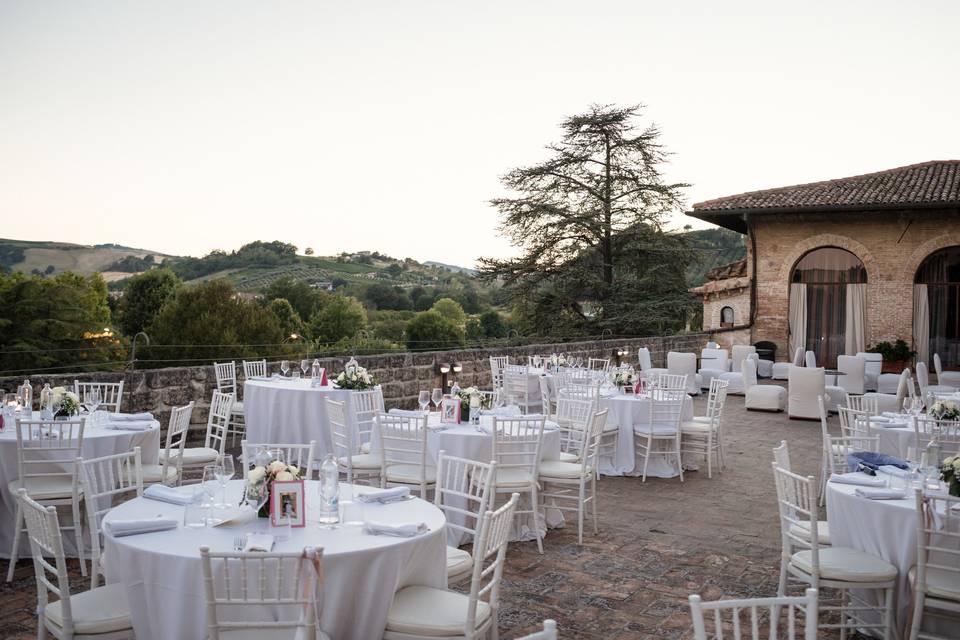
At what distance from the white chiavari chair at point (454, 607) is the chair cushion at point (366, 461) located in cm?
298

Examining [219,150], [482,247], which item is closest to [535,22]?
[219,150]

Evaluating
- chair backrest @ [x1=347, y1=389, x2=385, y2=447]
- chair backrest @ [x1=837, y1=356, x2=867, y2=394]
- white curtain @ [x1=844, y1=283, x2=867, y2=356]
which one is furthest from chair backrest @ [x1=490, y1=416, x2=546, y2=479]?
white curtain @ [x1=844, y1=283, x2=867, y2=356]

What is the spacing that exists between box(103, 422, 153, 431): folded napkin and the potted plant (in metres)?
18.9

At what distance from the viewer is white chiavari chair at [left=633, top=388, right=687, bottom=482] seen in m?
8.28

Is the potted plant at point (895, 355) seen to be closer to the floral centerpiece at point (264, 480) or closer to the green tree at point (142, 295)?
the floral centerpiece at point (264, 480)

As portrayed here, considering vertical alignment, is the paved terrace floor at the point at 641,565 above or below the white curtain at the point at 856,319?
below

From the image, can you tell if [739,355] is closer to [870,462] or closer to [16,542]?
[870,462]

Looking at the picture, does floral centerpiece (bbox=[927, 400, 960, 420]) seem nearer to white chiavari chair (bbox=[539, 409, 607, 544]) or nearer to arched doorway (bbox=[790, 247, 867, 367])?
white chiavari chair (bbox=[539, 409, 607, 544])

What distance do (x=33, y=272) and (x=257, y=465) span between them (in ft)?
117

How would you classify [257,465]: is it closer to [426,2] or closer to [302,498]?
[302,498]

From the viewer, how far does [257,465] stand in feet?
11.2

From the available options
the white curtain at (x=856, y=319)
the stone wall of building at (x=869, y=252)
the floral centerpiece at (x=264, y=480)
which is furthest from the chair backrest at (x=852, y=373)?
the floral centerpiece at (x=264, y=480)

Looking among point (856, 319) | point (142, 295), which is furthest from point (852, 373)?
point (142, 295)

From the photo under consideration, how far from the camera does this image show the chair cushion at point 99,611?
9.79ft
